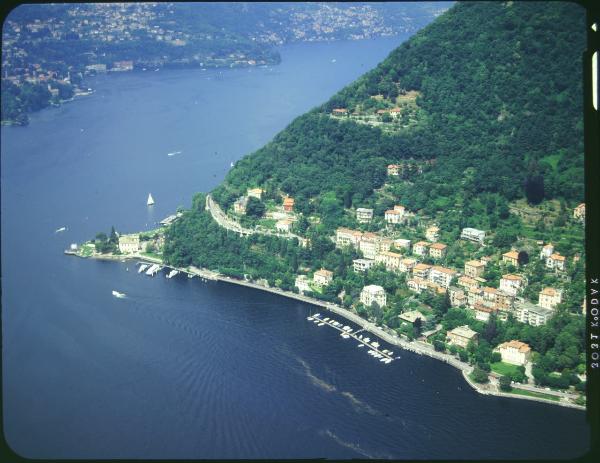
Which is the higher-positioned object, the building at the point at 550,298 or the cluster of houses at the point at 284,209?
the building at the point at 550,298

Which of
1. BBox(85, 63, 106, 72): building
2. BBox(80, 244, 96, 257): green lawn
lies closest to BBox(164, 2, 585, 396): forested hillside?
BBox(80, 244, 96, 257): green lawn

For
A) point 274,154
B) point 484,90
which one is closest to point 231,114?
point 274,154

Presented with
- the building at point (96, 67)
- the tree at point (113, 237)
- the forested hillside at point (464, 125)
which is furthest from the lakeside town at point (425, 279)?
the building at point (96, 67)

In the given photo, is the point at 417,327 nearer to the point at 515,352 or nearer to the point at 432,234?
the point at 515,352

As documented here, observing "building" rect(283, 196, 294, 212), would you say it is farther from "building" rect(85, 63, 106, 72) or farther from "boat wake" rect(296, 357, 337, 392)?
"building" rect(85, 63, 106, 72)

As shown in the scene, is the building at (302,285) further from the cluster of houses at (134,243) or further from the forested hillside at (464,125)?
the cluster of houses at (134,243)

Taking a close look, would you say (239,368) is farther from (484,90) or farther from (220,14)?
(220,14)
